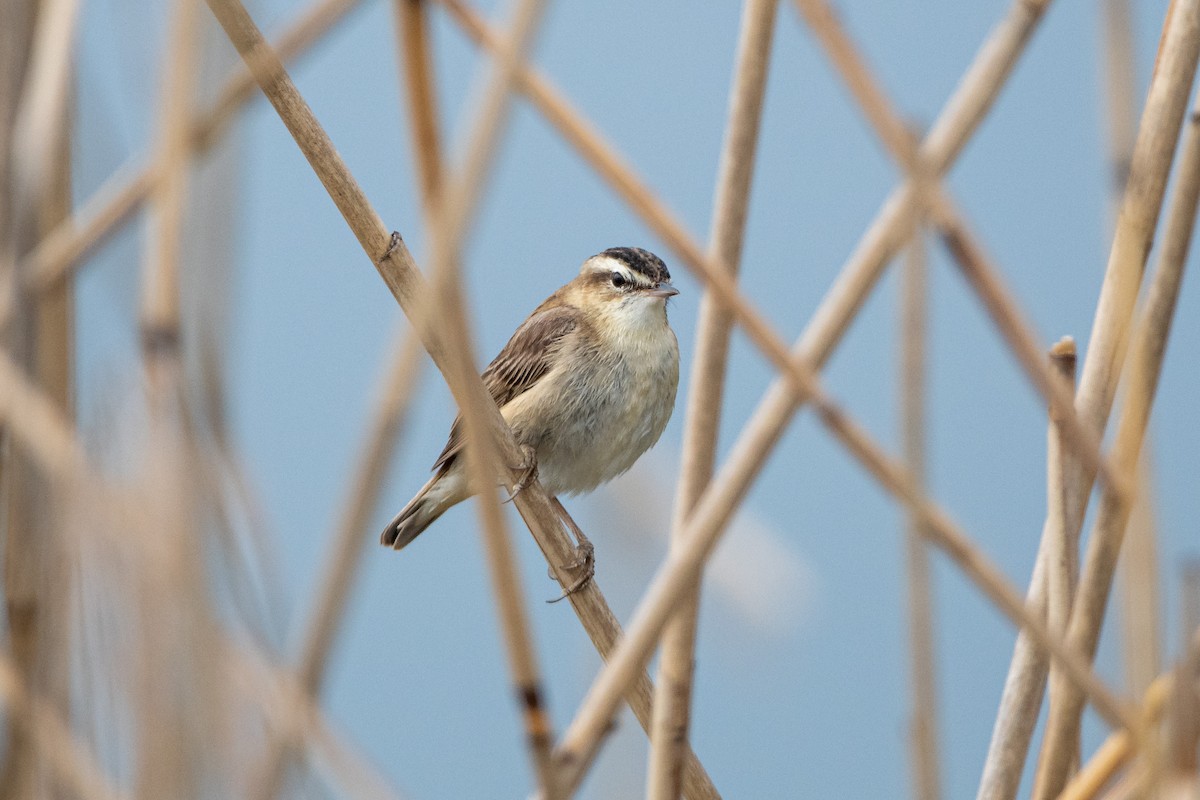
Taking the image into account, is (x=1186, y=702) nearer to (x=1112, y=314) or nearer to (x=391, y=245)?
(x=1112, y=314)

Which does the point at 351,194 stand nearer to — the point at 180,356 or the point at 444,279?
the point at 180,356

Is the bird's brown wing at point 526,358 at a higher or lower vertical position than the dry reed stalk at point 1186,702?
higher

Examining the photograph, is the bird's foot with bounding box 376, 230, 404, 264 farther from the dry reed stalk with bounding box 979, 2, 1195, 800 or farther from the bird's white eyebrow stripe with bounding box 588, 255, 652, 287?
the bird's white eyebrow stripe with bounding box 588, 255, 652, 287

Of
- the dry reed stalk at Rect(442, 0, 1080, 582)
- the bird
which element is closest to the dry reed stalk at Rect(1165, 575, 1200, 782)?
the dry reed stalk at Rect(442, 0, 1080, 582)

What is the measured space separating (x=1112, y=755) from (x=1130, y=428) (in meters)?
0.47

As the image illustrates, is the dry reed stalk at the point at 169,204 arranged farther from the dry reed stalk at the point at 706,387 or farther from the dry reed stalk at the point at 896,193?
the dry reed stalk at the point at 706,387

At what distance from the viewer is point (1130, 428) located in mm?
1725

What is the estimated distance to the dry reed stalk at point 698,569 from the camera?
1310mm

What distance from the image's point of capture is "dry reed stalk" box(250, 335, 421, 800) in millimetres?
1208

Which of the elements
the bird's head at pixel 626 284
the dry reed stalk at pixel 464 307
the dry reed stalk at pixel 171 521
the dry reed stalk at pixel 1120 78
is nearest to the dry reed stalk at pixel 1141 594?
the dry reed stalk at pixel 1120 78

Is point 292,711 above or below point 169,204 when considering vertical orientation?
below

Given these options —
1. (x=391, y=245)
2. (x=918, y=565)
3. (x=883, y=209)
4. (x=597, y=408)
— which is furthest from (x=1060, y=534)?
(x=597, y=408)

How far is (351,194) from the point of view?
1602mm

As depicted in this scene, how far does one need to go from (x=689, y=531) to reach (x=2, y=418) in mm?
915
